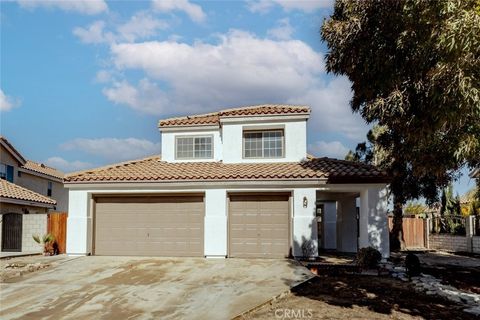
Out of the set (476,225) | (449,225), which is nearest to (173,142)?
(476,225)

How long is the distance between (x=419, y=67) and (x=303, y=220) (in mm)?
7722

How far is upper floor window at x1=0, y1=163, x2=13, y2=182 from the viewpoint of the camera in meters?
27.0

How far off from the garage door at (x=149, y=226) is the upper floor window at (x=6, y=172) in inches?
495

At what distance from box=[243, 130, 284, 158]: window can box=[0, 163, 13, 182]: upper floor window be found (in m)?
16.7

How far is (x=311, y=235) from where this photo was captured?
54.0 feet

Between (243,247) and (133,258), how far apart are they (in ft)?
13.9

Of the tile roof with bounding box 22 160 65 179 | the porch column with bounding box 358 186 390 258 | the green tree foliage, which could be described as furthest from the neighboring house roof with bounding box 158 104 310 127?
the green tree foliage

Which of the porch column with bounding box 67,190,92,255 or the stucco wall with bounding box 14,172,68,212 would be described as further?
the stucco wall with bounding box 14,172,68,212

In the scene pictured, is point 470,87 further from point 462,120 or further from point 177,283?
point 177,283

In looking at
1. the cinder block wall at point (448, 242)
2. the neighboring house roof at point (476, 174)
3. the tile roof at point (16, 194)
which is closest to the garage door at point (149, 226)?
the tile roof at point (16, 194)

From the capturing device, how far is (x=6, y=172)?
27.5 metres

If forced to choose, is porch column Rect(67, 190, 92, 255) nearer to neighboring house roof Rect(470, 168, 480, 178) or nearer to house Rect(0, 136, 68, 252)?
house Rect(0, 136, 68, 252)

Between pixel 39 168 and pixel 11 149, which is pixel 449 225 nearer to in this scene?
pixel 11 149

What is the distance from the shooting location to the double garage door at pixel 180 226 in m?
17.0
